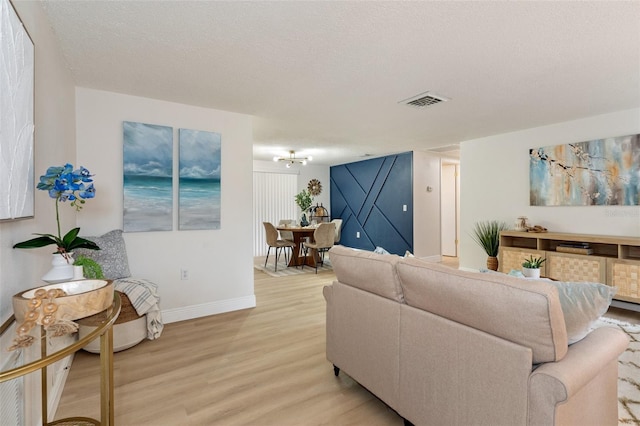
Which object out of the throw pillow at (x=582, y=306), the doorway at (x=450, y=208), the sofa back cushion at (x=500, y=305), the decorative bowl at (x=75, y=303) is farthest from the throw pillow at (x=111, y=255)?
the doorway at (x=450, y=208)

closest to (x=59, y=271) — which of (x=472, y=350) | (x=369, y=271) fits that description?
(x=369, y=271)

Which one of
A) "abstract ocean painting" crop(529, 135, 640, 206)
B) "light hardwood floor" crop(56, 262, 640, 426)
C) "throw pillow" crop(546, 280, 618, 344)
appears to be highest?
"abstract ocean painting" crop(529, 135, 640, 206)

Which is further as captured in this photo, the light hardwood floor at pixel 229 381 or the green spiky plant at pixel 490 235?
the green spiky plant at pixel 490 235

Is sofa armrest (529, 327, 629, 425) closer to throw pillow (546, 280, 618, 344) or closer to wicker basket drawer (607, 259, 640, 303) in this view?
throw pillow (546, 280, 618, 344)

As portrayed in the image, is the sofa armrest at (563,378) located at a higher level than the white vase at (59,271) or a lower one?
lower

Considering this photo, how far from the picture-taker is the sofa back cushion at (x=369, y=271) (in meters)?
1.74

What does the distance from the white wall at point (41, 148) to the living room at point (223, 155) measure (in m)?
0.01

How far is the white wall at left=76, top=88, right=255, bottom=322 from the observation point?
301 centimetres

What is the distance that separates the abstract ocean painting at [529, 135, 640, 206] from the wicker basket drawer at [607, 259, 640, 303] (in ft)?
2.52

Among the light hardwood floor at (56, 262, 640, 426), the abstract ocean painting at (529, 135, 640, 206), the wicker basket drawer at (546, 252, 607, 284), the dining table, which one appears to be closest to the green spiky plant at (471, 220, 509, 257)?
the abstract ocean painting at (529, 135, 640, 206)

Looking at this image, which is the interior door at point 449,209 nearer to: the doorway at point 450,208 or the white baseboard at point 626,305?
the doorway at point 450,208

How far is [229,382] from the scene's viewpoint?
2.18 meters

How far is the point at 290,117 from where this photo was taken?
3.90m

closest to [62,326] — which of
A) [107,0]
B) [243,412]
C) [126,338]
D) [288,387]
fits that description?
[243,412]
